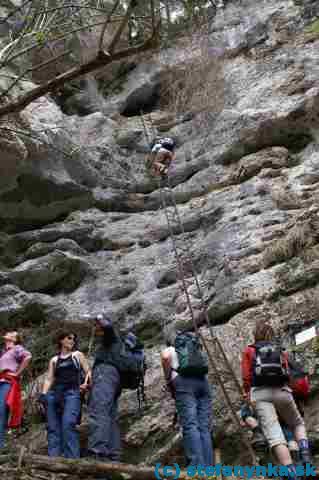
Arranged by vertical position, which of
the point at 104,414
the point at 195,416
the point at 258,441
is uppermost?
the point at 104,414

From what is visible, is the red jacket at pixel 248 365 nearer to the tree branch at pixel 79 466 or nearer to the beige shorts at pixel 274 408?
the beige shorts at pixel 274 408

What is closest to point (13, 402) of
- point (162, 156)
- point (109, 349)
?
point (109, 349)

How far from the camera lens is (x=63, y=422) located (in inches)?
223

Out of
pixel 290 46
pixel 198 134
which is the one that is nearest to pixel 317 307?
pixel 198 134

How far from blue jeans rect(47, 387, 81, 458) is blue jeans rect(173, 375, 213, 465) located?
1.01 meters

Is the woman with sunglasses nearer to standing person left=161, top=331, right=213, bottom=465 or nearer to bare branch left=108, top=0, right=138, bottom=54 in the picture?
standing person left=161, top=331, right=213, bottom=465

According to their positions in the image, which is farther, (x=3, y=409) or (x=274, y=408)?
(x=3, y=409)

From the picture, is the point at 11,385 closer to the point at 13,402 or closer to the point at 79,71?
the point at 13,402

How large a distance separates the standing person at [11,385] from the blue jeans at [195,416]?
1.87m

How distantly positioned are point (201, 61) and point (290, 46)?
2.18 meters

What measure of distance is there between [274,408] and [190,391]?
0.77 metres

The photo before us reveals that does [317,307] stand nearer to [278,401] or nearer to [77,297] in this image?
[278,401]

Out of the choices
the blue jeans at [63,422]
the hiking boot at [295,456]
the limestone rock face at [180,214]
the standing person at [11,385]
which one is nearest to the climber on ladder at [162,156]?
the limestone rock face at [180,214]

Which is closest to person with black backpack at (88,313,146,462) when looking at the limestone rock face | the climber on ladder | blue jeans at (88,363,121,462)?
blue jeans at (88,363,121,462)
